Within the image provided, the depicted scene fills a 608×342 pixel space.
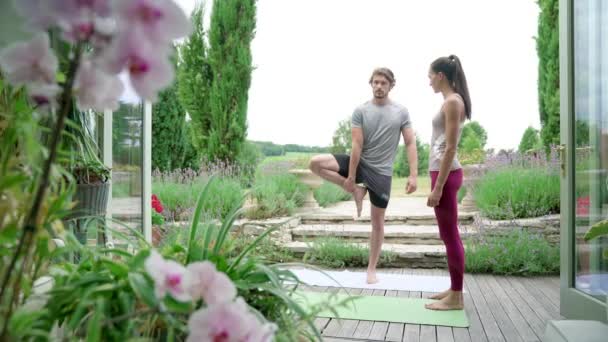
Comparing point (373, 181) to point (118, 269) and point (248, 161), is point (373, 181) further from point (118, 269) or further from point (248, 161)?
point (118, 269)

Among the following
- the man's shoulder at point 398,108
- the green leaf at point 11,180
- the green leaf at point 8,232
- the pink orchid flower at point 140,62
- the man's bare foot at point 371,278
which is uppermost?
the man's shoulder at point 398,108

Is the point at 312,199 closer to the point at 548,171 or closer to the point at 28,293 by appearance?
the point at 548,171

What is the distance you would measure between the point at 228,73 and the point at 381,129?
3104 mm

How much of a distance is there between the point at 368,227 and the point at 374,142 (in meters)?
1.60

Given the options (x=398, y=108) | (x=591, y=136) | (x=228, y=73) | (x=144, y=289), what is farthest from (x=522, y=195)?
(x=144, y=289)

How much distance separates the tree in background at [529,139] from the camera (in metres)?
6.16

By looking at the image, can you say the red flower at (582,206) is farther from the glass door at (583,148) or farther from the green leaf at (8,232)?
the green leaf at (8,232)

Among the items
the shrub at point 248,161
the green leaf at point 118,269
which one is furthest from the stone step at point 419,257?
the green leaf at point 118,269

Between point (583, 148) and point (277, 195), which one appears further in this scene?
point (277, 195)

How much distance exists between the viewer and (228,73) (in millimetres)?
6520

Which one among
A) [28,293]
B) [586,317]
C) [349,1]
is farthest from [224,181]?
[28,293]

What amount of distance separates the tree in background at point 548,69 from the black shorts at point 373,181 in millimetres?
2494

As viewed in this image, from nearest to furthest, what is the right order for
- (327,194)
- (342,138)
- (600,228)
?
(600,228) → (327,194) → (342,138)

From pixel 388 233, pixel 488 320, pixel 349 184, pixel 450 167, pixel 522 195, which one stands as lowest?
pixel 488 320
